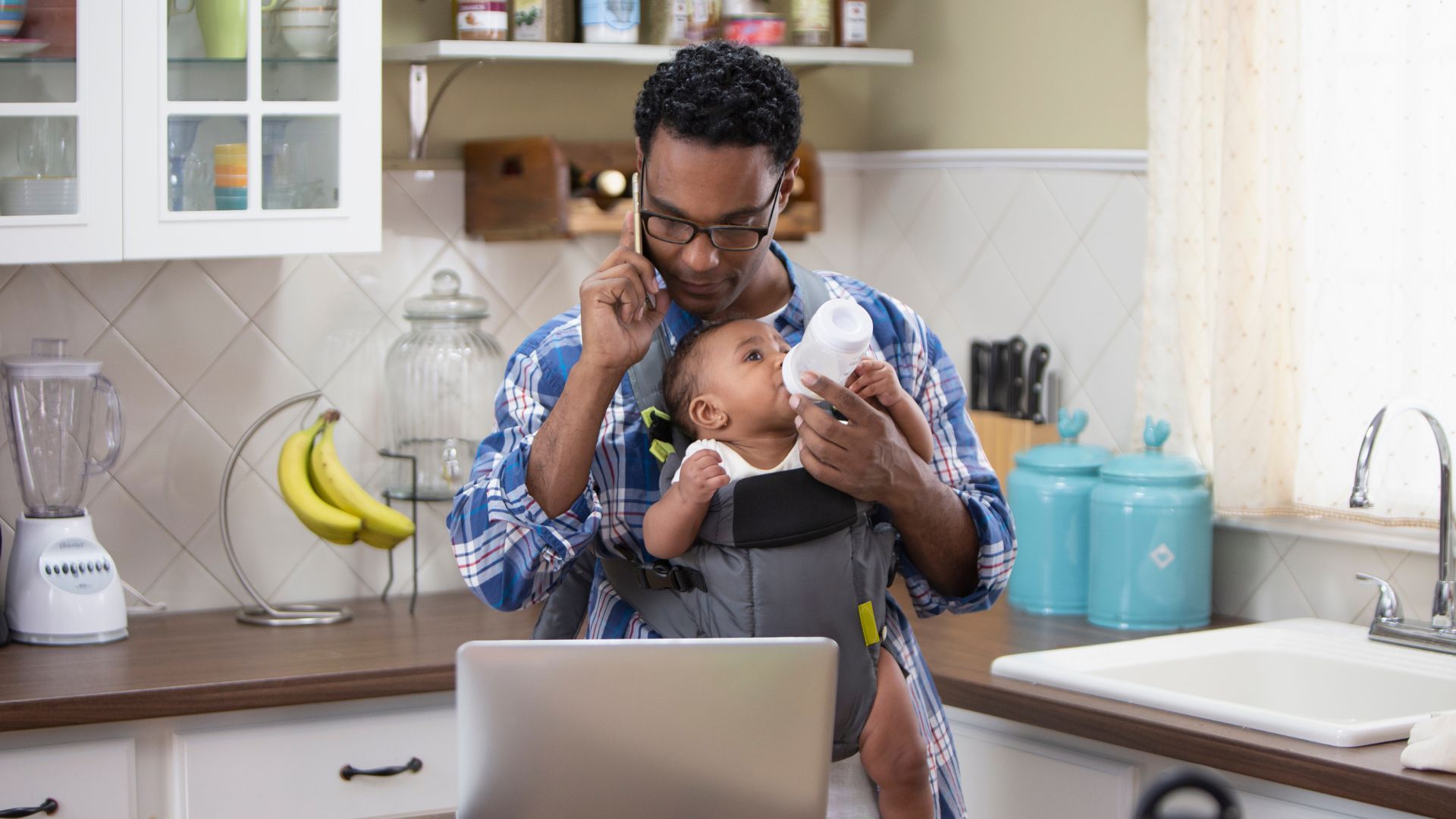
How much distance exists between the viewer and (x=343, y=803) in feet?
7.36

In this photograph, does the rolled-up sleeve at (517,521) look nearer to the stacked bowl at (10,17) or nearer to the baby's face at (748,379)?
the baby's face at (748,379)

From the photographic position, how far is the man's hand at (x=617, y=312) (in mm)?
1423

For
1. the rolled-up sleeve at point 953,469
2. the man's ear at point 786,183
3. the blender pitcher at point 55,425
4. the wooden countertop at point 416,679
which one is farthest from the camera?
the blender pitcher at point 55,425

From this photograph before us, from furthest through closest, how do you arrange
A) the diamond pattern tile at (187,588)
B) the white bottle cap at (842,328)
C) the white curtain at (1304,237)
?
the diamond pattern tile at (187,588) → the white curtain at (1304,237) → the white bottle cap at (842,328)

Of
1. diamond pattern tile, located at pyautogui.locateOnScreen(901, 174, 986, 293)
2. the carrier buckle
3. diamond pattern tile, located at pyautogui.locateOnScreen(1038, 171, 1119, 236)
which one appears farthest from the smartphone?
diamond pattern tile, located at pyautogui.locateOnScreen(901, 174, 986, 293)

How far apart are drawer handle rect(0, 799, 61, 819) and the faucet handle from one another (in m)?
1.74

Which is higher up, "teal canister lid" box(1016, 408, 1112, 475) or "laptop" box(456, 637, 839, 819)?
"teal canister lid" box(1016, 408, 1112, 475)

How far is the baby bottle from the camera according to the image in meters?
1.39

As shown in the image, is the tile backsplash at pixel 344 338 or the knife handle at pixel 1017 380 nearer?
the tile backsplash at pixel 344 338

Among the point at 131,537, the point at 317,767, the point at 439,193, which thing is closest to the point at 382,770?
the point at 317,767

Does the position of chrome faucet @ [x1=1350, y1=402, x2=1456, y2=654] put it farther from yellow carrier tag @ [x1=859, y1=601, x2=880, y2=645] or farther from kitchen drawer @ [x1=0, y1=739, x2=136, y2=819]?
kitchen drawer @ [x1=0, y1=739, x2=136, y2=819]

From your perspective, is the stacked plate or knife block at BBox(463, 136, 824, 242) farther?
knife block at BBox(463, 136, 824, 242)

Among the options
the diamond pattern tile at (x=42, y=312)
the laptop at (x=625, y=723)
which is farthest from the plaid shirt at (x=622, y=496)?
the diamond pattern tile at (x=42, y=312)

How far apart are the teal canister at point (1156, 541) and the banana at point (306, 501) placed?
1.17 metres
